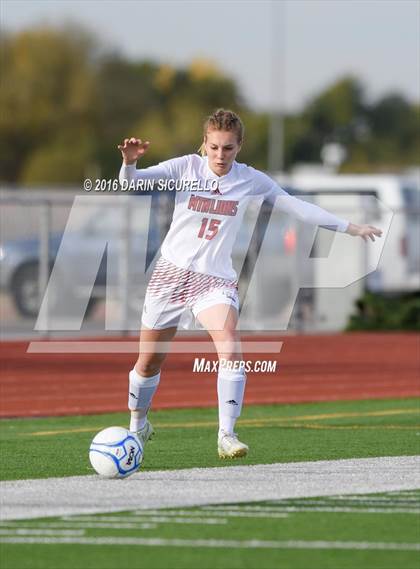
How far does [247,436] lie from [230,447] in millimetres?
2645

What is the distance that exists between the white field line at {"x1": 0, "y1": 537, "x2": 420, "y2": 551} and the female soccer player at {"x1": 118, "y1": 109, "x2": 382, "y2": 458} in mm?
2742

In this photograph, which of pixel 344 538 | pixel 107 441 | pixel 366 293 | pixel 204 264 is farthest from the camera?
pixel 366 293

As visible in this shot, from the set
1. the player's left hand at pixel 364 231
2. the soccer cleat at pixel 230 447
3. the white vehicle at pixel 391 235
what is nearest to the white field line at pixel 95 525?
the soccer cleat at pixel 230 447

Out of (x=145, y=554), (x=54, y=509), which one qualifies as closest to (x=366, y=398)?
(x=54, y=509)

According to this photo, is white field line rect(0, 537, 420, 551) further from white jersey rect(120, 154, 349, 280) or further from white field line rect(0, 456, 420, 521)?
white jersey rect(120, 154, 349, 280)

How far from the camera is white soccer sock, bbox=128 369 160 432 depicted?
1009cm

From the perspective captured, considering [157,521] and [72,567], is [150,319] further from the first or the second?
[72,567]

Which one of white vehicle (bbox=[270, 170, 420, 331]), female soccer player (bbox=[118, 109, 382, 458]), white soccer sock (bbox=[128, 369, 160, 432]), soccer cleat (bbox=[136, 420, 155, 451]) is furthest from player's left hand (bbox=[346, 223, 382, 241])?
white vehicle (bbox=[270, 170, 420, 331])

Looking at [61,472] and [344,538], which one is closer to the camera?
[344,538]

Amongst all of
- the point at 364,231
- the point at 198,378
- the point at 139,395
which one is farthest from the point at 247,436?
the point at 198,378

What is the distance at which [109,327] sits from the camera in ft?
80.3

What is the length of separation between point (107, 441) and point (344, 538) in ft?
8.11

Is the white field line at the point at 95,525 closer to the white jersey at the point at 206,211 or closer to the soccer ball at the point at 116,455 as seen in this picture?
the soccer ball at the point at 116,455

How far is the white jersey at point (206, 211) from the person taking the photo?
9.91 m
